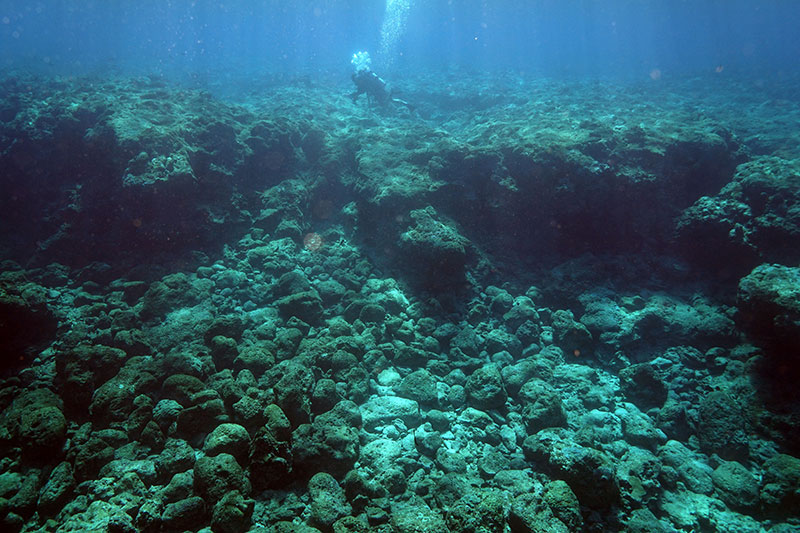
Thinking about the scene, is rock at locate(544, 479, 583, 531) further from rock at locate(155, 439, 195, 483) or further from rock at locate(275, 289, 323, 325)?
rock at locate(275, 289, 323, 325)

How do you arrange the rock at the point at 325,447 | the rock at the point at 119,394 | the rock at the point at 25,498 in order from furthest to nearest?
1. the rock at the point at 119,394
2. the rock at the point at 325,447
3. the rock at the point at 25,498

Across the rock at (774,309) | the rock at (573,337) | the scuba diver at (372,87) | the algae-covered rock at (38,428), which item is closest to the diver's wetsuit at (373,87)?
the scuba diver at (372,87)

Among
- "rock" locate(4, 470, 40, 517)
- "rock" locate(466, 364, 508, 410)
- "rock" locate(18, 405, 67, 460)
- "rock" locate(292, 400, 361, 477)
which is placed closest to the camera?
"rock" locate(4, 470, 40, 517)

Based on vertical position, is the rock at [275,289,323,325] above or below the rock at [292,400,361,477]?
above

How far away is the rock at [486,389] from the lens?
5102 millimetres

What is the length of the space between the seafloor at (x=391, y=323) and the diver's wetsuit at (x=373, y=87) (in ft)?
19.1

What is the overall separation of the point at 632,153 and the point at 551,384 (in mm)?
5876

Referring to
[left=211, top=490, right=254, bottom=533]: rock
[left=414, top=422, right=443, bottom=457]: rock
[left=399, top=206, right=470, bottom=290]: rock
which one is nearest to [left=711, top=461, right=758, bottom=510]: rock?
[left=414, top=422, right=443, bottom=457]: rock

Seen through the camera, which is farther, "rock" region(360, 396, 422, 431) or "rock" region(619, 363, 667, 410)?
"rock" region(619, 363, 667, 410)

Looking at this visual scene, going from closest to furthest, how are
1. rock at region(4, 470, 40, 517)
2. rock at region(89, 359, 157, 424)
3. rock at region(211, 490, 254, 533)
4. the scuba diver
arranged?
→ rock at region(211, 490, 254, 533) < rock at region(4, 470, 40, 517) < rock at region(89, 359, 157, 424) < the scuba diver

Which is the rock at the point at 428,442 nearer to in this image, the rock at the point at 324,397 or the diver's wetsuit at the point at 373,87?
the rock at the point at 324,397

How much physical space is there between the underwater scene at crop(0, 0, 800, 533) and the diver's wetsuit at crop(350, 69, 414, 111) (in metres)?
5.34

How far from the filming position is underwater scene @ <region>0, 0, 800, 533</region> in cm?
391

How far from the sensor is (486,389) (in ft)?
16.9
